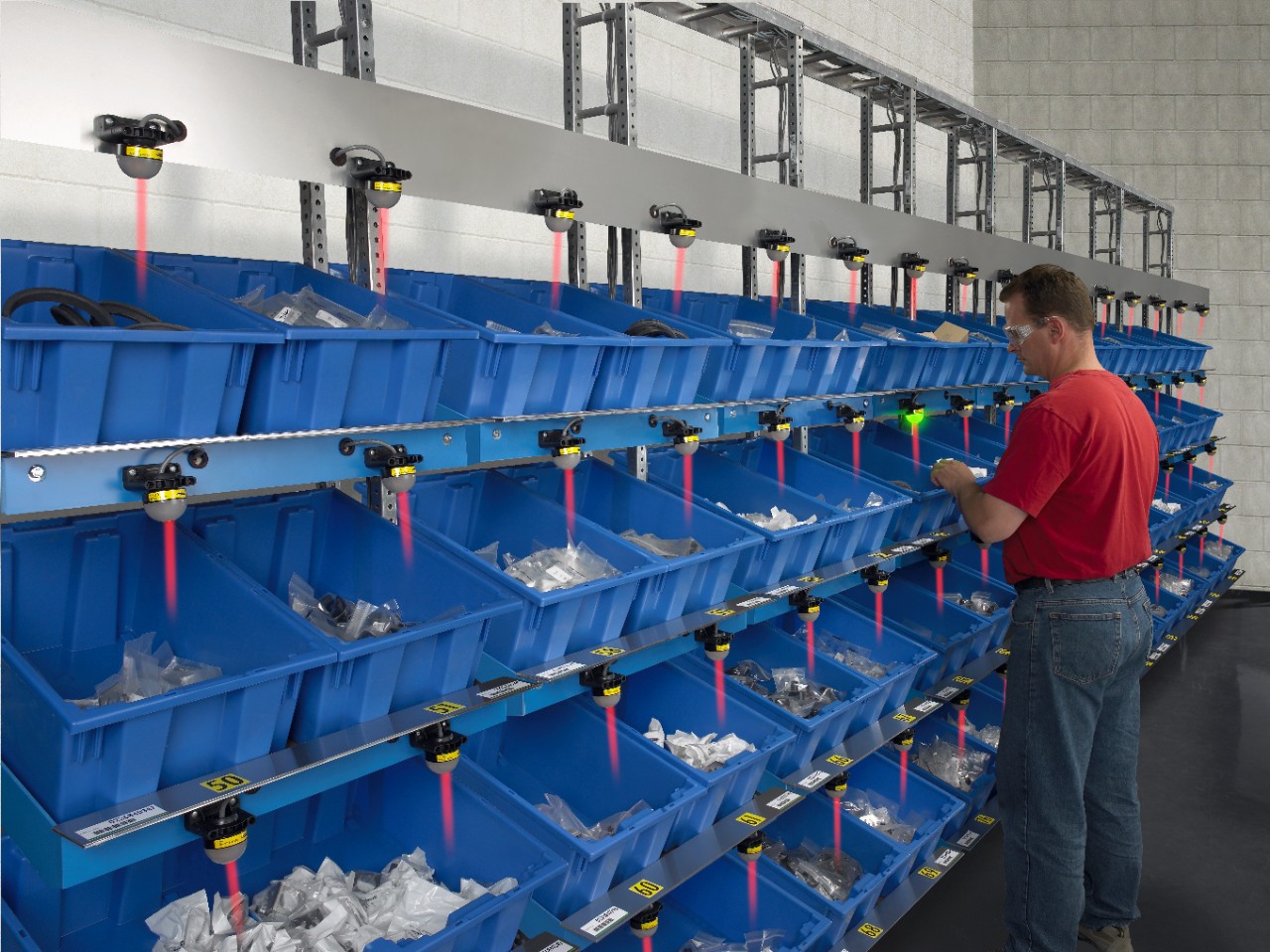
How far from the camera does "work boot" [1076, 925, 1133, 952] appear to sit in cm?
338

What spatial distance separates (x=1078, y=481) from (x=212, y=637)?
2.26 meters

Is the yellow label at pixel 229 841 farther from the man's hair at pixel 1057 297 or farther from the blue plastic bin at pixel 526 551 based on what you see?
the man's hair at pixel 1057 297

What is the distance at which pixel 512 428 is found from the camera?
2316 millimetres

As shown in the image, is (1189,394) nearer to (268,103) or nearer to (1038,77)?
(1038,77)

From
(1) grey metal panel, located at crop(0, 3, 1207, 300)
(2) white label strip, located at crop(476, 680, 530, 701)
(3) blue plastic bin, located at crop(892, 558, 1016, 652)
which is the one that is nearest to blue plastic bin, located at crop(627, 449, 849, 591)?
(1) grey metal panel, located at crop(0, 3, 1207, 300)

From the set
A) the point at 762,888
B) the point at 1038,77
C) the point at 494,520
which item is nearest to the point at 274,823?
the point at 494,520

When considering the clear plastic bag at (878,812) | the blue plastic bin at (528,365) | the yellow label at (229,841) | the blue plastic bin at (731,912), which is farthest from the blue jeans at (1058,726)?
the yellow label at (229,841)

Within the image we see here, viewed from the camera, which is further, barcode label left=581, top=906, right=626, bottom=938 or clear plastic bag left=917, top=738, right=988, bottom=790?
clear plastic bag left=917, top=738, right=988, bottom=790

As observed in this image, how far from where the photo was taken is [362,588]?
8.02 ft

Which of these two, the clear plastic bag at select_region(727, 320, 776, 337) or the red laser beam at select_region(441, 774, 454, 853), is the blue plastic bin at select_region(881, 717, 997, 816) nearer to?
the clear plastic bag at select_region(727, 320, 776, 337)

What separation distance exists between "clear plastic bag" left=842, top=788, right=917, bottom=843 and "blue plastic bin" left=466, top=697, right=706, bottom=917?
137cm

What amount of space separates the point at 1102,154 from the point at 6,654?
957cm

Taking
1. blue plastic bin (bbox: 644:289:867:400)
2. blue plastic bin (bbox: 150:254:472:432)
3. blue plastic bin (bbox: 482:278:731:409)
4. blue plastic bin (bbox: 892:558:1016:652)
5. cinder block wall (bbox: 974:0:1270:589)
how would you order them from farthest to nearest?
cinder block wall (bbox: 974:0:1270:589) < blue plastic bin (bbox: 892:558:1016:652) < blue plastic bin (bbox: 644:289:867:400) < blue plastic bin (bbox: 482:278:731:409) < blue plastic bin (bbox: 150:254:472:432)

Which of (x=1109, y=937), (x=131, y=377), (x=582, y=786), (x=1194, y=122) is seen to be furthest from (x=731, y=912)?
(x=1194, y=122)
